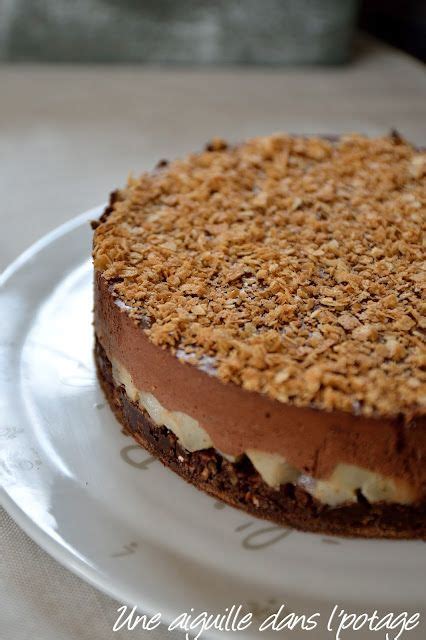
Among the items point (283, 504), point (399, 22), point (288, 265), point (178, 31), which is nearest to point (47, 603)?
point (283, 504)

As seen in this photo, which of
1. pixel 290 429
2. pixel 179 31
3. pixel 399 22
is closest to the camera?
pixel 290 429

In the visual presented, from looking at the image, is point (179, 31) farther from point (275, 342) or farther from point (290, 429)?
point (290, 429)

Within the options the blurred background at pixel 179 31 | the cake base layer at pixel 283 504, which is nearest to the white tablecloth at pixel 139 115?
the blurred background at pixel 179 31

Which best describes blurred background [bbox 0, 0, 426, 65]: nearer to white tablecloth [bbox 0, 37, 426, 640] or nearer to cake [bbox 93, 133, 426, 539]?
white tablecloth [bbox 0, 37, 426, 640]

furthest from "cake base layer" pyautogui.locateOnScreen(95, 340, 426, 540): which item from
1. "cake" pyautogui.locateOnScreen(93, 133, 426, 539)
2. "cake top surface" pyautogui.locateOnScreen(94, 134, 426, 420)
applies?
"cake top surface" pyautogui.locateOnScreen(94, 134, 426, 420)

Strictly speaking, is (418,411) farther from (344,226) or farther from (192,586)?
(344,226)

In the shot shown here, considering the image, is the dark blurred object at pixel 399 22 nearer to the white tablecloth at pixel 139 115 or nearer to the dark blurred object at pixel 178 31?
the white tablecloth at pixel 139 115

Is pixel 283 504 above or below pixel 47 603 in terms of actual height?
above
